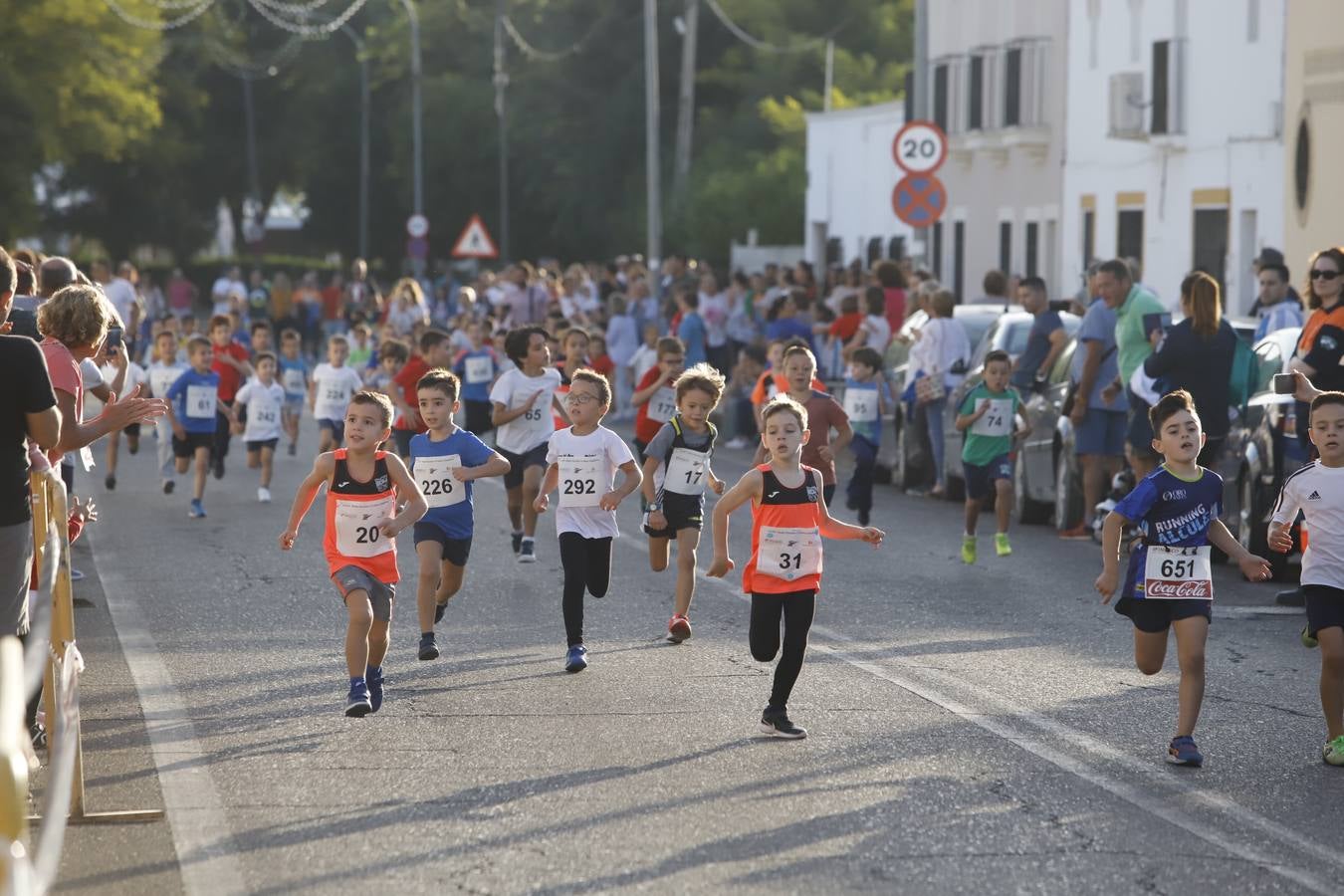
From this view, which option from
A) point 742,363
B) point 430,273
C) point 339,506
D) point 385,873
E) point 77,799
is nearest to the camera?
point 385,873

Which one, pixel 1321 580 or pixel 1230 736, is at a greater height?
pixel 1321 580

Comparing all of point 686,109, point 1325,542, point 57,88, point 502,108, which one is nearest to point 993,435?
point 1325,542

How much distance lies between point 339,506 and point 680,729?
1540 millimetres

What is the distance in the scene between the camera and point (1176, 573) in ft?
29.8

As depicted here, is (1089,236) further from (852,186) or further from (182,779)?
(182,779)

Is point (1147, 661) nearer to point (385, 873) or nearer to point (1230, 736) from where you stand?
point (1230, 736)

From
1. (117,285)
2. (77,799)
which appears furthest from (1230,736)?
(117,285)

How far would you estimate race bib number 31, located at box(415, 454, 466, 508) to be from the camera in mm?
11508

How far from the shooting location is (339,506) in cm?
975

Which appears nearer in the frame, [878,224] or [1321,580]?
[1321,580]

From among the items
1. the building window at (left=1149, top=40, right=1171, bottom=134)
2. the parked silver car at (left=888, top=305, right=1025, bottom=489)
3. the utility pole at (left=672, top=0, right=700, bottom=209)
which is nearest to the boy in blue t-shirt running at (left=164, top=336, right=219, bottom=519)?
the parked silver car at (left=888, top=305, right=1025, bottom=489)

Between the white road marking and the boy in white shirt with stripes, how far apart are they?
370 centimetres

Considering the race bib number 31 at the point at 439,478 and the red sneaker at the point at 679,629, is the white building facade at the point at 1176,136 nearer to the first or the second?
the red sneaker at the point at 679,629

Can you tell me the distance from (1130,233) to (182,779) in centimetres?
2756
